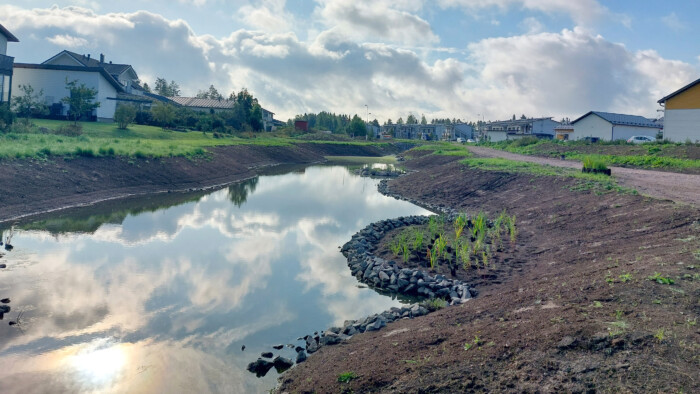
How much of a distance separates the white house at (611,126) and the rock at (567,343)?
59070mm

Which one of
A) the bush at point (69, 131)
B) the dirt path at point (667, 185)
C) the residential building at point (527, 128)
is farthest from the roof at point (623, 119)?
the bush at point (69, 131)

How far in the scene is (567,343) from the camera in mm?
6441

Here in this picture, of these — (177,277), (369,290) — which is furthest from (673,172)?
(177,277)

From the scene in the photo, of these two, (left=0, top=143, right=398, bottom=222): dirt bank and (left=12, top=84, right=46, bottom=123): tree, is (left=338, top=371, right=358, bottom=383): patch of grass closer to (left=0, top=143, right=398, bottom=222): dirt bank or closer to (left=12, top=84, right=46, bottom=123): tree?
(left=0, top=143, right=398, bottom=222): dirt bank

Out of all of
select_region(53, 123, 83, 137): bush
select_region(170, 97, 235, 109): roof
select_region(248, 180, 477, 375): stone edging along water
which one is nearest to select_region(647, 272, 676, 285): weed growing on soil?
select_region(248, 180, 477, 375): stone edging along water

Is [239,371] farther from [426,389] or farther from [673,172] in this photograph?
[673,172]

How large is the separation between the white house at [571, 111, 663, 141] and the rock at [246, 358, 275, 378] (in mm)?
59386

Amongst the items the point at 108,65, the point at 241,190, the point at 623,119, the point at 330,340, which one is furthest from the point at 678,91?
the point at 108,65

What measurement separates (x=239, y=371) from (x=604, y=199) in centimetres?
1484

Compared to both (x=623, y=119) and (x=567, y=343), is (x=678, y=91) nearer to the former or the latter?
(x=623, y=119)

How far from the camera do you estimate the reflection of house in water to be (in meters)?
29.3

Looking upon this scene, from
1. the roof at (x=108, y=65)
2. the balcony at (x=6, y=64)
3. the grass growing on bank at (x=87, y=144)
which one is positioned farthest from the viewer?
the roof at (x=108, y=65)

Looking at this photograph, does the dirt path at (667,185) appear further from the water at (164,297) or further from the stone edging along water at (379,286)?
the water at (164,297)

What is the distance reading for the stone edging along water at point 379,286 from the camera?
9.70 meters
